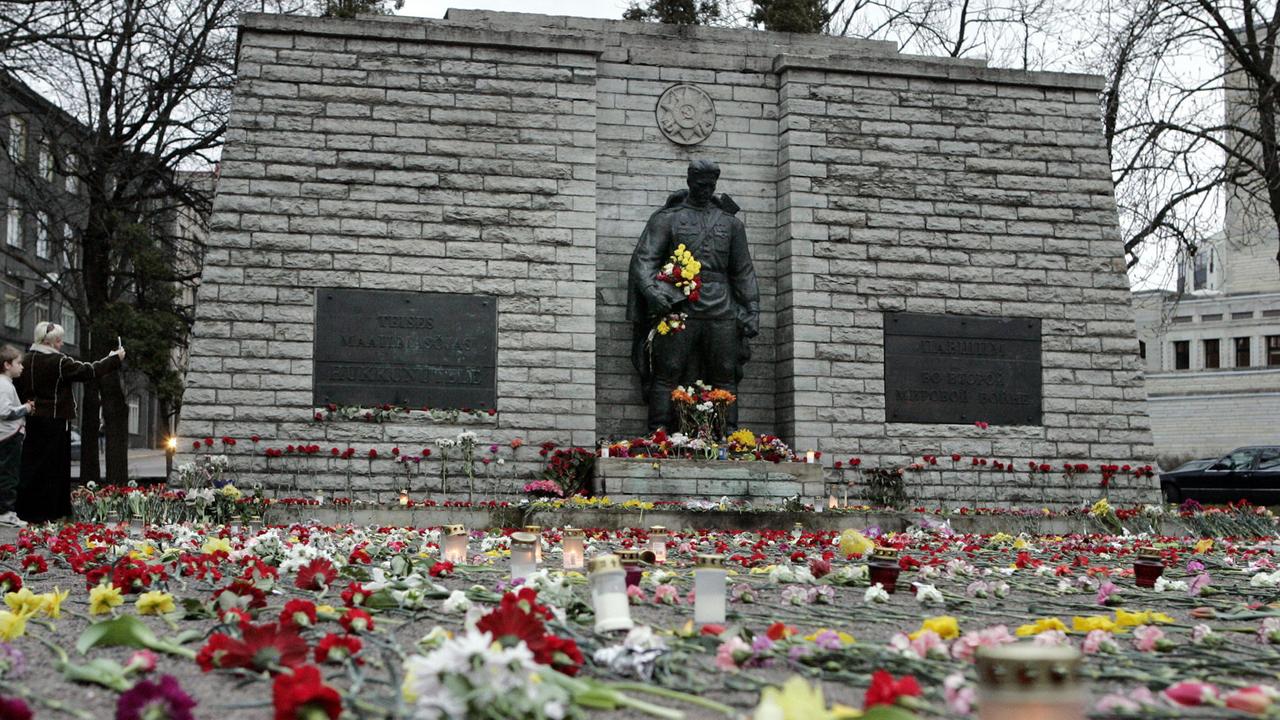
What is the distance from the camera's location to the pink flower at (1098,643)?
12.1 ft

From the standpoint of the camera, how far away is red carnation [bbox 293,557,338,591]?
4957 mm

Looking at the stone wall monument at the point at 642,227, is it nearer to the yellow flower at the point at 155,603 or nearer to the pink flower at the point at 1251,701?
the yellow flower at the point at 155,603

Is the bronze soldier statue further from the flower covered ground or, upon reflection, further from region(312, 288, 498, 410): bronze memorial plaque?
the flower covered ground

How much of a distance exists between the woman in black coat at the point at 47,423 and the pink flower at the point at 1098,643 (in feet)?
26.0

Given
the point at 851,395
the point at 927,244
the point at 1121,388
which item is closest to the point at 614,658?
the point at 851,395

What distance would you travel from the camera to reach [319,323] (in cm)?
1242

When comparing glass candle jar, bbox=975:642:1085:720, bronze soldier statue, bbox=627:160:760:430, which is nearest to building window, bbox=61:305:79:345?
bronze soldier statue, bbox=627:160:760:430

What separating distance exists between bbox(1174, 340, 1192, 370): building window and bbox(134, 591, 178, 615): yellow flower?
48.5 m

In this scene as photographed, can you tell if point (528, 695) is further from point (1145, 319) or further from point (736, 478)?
point (1145, 319)

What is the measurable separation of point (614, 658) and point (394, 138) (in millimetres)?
10298

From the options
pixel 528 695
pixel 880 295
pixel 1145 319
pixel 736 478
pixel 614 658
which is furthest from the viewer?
pixel 1145 319

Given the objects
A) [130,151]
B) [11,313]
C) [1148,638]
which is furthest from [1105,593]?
[11,313]

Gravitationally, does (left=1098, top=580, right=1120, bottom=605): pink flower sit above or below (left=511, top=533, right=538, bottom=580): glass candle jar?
below

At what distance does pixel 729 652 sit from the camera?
338cm
